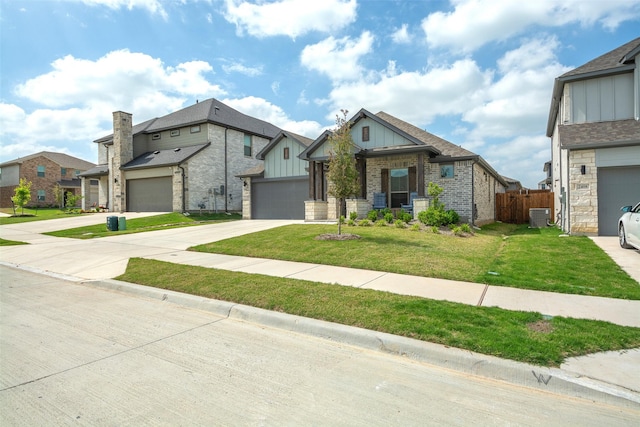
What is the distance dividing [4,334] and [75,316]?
0.85m

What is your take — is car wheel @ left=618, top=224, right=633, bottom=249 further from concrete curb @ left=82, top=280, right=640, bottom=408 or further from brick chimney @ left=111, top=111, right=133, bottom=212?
brick chimney @ left=111, top=111, right=133, bottom=212

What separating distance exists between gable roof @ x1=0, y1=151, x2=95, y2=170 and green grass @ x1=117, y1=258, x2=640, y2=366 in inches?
2078

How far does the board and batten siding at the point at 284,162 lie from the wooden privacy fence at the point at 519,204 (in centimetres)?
1370

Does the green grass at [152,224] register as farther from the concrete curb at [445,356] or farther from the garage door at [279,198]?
the concrete curb at [445,356]

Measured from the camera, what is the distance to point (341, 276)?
7215mm

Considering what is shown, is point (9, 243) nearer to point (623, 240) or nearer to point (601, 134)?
point (623, 240)

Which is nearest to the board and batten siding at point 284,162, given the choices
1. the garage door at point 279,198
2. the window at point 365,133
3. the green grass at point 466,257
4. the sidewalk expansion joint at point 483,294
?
the garage door at point 279,198

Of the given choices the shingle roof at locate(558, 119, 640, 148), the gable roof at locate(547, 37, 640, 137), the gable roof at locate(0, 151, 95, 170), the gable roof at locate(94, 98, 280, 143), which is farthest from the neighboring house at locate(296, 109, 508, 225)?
the gable roof at locate(0, 151, 95, 170)

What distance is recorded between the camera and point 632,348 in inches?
148

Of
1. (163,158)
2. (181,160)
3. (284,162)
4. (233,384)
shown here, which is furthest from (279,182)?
(233,384)

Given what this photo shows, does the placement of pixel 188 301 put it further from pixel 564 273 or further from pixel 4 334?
pixel 564 273

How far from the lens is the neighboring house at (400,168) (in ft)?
54.2

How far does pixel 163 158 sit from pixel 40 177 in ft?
105

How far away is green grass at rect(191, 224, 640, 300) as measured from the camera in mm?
6621
